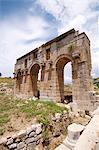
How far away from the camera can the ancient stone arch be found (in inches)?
393

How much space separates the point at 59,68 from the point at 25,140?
751 centimetres

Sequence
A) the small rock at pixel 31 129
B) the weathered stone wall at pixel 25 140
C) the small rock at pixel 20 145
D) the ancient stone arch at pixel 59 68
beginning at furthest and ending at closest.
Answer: the ancient stone arch at pixel 59 68, the small rock at pixel 31 129, the small rock at pixel 20 145, the weathered stone wall at pixel 25 140

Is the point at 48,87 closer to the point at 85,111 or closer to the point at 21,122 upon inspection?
the point at 85,111

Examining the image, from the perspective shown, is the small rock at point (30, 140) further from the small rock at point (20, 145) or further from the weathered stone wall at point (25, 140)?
the small rock at point (20, 145)

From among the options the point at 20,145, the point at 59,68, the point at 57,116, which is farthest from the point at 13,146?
the point at 59,68

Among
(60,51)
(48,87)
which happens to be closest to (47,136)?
(48,87)

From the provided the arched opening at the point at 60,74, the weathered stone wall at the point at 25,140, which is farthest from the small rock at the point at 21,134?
the arched opening at the point at 60,74

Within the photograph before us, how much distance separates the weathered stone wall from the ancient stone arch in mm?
4513

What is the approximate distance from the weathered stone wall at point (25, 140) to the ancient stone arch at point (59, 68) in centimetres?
451

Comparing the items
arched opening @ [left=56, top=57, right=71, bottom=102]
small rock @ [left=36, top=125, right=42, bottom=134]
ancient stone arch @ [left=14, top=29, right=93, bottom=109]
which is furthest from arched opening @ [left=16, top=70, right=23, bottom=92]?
small rock @ [left=36, top=125, right=42, bottom=134]

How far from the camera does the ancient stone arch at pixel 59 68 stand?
998cm

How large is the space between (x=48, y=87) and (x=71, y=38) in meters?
4.45

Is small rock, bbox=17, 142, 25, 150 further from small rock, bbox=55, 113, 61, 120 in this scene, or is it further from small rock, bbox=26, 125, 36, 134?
small rock, bbox=55, 113, 61, 120

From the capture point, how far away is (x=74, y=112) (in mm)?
10008
